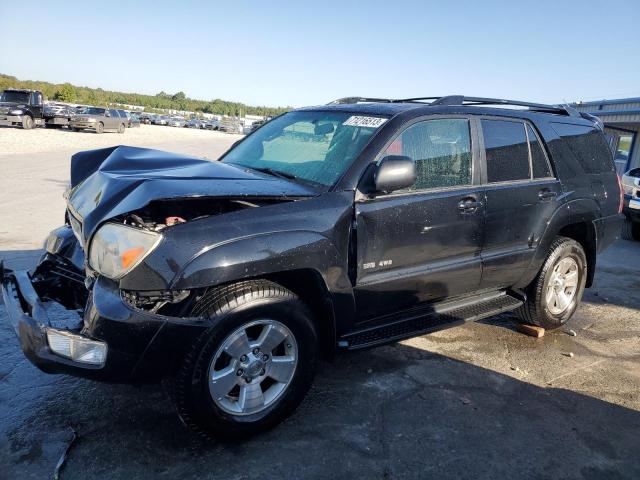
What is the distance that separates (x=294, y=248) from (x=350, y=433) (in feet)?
3.73

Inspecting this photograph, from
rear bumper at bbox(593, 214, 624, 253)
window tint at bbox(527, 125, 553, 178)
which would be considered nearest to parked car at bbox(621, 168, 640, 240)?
rear bumper at bbox(593, 214, 624, 253)

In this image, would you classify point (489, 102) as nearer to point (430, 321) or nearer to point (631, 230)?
point (430, 321)

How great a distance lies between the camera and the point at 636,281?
693 cm

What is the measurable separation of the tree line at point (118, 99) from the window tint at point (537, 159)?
19.7 m

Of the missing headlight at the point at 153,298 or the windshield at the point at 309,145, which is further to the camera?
the windshield at the point at 309,145

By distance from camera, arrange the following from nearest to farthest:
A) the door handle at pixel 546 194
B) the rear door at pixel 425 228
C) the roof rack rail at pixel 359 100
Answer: the rear door at pixel 425 228, the door handle at pixel 546 194, the roof rack rail at pixel 359 100

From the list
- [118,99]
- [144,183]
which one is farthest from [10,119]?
[118,99]

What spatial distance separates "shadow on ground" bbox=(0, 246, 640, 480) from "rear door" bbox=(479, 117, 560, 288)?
957mm

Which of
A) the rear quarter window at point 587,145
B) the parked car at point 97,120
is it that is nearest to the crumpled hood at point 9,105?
the parked car at point 97,120

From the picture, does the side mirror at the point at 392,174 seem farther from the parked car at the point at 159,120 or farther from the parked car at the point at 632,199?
the parked car at the point at 159,120

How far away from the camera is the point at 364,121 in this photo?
12.0ft

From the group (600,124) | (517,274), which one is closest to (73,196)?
(517,274)

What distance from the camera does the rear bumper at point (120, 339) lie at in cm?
254

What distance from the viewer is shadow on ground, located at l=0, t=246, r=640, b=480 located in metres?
2.71
